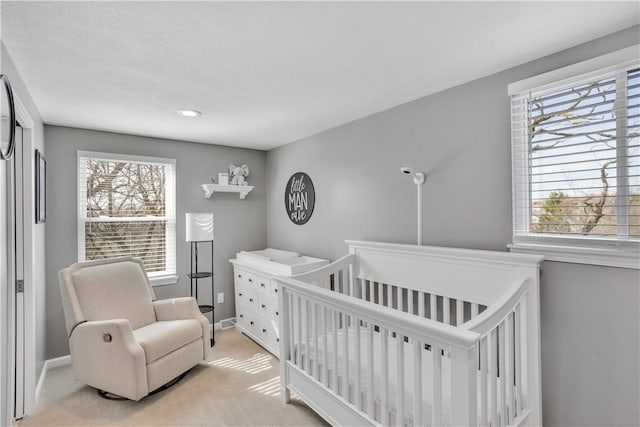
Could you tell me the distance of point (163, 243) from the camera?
3.73 metres

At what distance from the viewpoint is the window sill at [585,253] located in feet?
5.14

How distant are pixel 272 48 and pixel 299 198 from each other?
2.21m

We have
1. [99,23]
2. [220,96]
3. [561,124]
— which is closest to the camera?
[99,23]

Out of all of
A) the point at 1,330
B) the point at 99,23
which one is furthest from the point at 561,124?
the point at 1,330

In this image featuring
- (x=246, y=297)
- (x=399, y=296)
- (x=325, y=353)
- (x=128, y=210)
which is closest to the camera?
(x=325, y=353)

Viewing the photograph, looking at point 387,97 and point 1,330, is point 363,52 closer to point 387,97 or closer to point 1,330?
point 387,97

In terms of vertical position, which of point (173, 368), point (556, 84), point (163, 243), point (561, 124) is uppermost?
point (556, 84)

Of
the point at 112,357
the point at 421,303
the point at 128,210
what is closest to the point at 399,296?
the point at 421,303

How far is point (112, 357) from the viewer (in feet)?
7.85

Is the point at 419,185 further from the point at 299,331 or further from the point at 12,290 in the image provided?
the point at 12,290

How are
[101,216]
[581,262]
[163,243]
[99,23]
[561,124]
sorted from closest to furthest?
[99,23] < [581,262] < [561,124] < [101,216] < [163,243]

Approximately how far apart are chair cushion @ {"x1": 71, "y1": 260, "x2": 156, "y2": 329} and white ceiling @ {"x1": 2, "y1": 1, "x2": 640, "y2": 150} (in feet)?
4.41

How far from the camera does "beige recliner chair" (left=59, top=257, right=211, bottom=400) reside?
7.79ft

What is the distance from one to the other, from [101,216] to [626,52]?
4.14 metres
